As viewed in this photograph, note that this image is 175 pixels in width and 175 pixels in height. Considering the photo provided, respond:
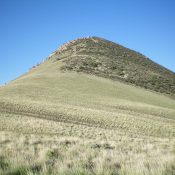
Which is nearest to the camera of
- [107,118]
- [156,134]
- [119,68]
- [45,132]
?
[45,132]

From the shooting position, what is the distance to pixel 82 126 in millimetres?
26672

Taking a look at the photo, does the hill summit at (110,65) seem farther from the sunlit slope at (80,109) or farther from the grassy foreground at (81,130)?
the grassy foreground at (81,130)

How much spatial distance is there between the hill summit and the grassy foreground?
29.2 feet

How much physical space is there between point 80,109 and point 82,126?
26.3 ft

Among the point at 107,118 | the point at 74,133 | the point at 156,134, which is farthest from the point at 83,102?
the point at 74,133

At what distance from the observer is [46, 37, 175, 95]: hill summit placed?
227ft

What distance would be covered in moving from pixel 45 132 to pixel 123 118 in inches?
469

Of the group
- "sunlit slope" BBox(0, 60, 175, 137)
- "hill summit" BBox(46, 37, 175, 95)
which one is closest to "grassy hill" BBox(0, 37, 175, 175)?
"sunlit slope" BBox(0, 60, 175, 137)

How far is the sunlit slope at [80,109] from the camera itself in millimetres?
25359

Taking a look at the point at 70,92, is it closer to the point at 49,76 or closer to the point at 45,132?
the point at 49,76

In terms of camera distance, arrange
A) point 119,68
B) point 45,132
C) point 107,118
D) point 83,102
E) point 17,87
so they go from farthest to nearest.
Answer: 1. point 119,68
2. point 17,87
3. point 83,102
4. point 107,118
5. point 45,132

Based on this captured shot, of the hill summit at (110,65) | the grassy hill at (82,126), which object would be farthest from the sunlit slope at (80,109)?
the hill summit at (110,65)

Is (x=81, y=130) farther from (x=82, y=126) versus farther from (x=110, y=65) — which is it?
(x=110, y=65)

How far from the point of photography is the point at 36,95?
42094 millimetres
